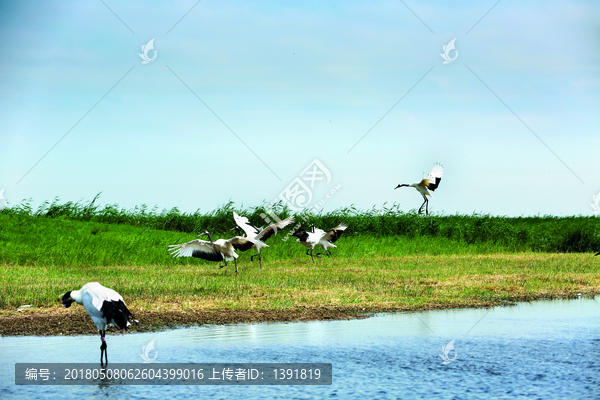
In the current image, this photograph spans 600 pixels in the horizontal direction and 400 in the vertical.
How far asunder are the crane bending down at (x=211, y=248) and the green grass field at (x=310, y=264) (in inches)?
21.6

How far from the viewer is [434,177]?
12883 millimetres

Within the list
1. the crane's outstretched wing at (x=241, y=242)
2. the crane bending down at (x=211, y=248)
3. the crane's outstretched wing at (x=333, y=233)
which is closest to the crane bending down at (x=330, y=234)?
the crane's outstretched wing at (x=333, y=233)

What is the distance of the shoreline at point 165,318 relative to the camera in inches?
387

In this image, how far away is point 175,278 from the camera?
1541 centimetres

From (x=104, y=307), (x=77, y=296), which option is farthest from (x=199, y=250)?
(x=104, y=307)

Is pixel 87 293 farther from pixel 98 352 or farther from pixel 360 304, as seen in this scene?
pixel 360 304

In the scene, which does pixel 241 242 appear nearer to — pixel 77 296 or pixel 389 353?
pixel 77 296

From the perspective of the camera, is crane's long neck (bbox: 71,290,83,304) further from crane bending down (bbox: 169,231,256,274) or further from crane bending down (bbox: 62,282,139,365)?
crane bending down (bbox: 169,231,256,274)

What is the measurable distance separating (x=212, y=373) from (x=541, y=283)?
988 centimetres

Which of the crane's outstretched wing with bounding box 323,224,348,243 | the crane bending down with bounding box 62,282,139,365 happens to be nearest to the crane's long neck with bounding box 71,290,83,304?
the crane bending down with bounding box 62,282,139,365

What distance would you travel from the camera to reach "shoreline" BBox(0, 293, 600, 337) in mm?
9820

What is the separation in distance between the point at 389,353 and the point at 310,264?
10.8 meters

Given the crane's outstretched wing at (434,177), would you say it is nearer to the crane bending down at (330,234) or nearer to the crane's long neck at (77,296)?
the crane bending down at (330,234)

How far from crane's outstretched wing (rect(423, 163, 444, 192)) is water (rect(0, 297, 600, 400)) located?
2819mm
